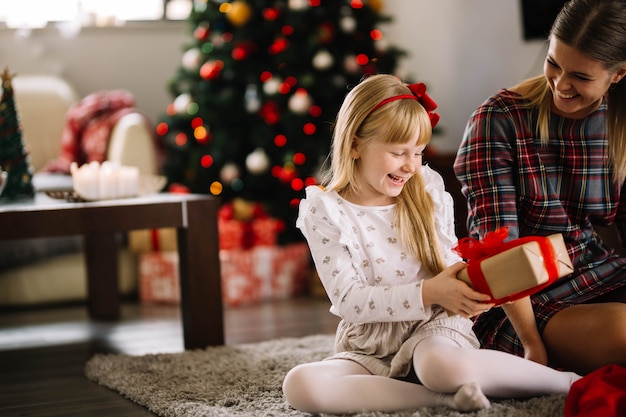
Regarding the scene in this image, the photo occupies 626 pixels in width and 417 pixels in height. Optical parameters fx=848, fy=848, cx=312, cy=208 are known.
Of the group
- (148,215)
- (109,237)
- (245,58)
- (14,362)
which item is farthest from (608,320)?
(245,58)

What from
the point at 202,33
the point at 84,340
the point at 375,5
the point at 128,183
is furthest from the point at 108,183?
the point at 375,5

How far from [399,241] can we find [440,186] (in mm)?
163

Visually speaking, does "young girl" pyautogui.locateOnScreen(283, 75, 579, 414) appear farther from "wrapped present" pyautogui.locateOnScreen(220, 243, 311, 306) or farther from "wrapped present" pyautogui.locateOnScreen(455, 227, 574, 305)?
"wrapped present" pyautogui.locateOnScreen(220, 243, 311, 306)

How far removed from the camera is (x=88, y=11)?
4.27 m

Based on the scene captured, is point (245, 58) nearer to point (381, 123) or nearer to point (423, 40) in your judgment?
point (423, 40)

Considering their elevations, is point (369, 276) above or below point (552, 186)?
below

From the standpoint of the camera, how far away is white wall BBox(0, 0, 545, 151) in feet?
11.1

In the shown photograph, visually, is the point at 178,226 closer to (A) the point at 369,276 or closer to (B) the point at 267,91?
(A) the point at 369,276

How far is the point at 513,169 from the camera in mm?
1735

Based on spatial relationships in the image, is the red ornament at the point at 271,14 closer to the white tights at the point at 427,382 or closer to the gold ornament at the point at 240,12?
the gold ornament at the point at 240,12

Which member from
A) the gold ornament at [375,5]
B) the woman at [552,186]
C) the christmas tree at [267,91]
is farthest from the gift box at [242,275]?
the woman at [552,186]

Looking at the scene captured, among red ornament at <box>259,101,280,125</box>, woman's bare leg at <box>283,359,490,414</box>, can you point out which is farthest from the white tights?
red ornament at <box>259,101,280,125</box>

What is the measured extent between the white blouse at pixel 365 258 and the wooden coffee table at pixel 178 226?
29.5 inches

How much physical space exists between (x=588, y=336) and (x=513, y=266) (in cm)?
35
